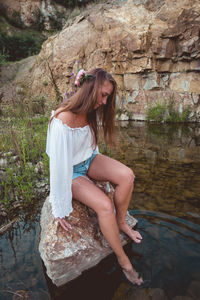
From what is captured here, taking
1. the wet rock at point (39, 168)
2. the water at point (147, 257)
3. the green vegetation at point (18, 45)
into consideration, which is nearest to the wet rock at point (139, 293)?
the water at point (147, 257)

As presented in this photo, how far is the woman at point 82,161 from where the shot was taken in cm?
156

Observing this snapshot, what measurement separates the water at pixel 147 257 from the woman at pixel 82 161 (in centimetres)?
13

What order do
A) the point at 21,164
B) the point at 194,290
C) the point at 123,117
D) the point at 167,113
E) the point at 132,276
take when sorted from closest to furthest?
the point at 194,290 < the point at 132,276 < the point at 21,164 < the point at 167,113 < the point at 123,117

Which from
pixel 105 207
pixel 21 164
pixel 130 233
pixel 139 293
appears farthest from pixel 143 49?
pixel 139 293

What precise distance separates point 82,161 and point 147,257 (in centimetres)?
103

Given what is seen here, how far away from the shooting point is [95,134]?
198 cm

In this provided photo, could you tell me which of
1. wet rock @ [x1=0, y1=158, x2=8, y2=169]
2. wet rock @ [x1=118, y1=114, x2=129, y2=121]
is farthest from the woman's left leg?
wet rock @ [x1=118, y1=114, x2=129, y2=121]

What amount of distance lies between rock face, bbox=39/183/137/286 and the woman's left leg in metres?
0.12

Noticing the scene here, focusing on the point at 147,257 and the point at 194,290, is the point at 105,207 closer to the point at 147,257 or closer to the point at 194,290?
the point at 147,257

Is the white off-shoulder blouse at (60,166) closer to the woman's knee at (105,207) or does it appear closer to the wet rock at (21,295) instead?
the woman's knee at (105,207)

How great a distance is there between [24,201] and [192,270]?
77.1 inches

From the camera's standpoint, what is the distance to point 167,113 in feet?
28.6

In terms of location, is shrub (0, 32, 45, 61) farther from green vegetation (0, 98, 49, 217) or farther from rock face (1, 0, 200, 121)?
green vegetation (0, 98, 49, 217)

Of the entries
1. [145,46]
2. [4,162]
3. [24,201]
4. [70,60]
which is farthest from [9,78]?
[24,201]
